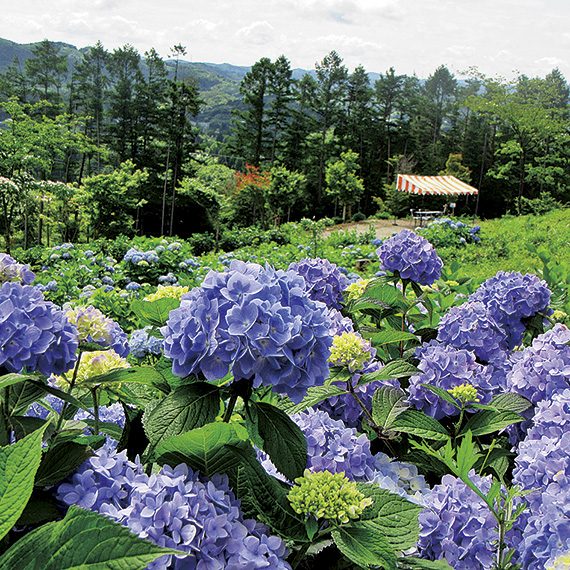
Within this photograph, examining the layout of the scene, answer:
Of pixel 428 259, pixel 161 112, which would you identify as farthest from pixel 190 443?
pixel 161 112

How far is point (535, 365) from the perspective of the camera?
153 centimetres

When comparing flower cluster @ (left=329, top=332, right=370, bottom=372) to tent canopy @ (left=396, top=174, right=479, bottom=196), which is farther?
tent canopy @ (left=396, top=174, right=479, bottom=196)

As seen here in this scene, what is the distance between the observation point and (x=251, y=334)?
0.88 metres

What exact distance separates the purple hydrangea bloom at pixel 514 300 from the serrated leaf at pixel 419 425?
768mm

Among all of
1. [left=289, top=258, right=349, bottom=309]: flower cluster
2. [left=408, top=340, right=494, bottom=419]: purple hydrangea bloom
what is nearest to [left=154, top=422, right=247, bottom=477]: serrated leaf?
[left=408, top=340, right=494, bottom=419]: purple hydrangea bloom

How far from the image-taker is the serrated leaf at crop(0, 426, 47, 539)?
2.14ft

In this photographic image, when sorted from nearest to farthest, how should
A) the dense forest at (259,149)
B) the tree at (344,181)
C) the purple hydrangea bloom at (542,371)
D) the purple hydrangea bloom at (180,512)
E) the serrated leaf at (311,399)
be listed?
the purple hydrangea bloom at (180,512), the serrated leaf at (311,399), the purple hydrangea bloom at (542,371), the dense forest at (259,149), the tree at (344,181)

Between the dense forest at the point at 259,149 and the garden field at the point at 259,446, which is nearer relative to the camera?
the garden field at the point at 259,446

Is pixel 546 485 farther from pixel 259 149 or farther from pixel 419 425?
pixel 259 149

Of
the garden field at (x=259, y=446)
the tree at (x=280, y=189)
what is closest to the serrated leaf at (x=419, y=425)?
the garden field at (x=259, y=446)

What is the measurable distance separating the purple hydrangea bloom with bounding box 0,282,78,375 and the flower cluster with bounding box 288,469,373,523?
18.3 inches

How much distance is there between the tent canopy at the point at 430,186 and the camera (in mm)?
24047

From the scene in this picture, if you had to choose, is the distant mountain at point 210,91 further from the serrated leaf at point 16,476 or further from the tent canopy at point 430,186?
the serrated leaf at point 16,476

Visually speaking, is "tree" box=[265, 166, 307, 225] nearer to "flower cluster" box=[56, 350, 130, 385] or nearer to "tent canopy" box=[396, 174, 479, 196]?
"tent canopy" box=[396, 174, 479, 196]
